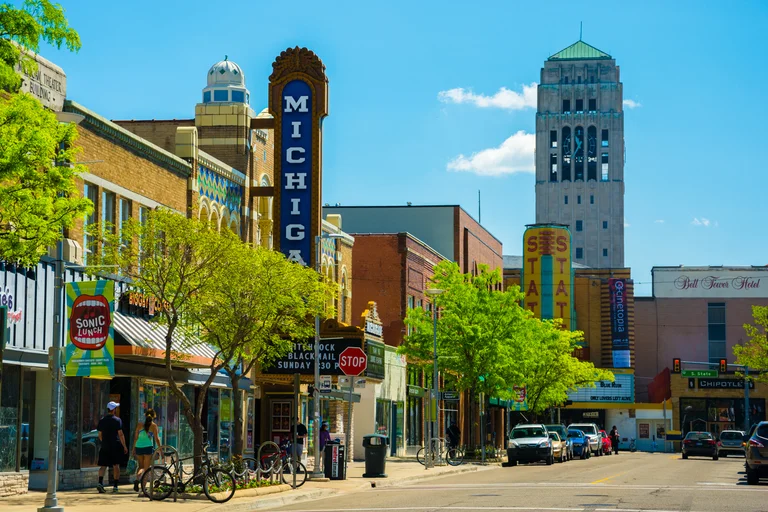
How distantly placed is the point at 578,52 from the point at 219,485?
144 m

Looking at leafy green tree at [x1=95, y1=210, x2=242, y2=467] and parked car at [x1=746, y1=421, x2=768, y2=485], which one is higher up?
leafy green tree at [x1=95, y1=210, x2=242, y2=467]

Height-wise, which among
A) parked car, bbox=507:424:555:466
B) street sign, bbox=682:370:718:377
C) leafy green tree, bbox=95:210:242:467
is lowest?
parked car, bbox=507:424:555:466

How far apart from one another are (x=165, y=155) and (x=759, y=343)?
4884 cm

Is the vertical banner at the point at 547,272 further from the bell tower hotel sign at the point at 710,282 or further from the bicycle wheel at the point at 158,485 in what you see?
the bicycle wheel at the point at 158,485

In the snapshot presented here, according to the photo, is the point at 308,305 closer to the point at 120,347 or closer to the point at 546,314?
the point at 120,347

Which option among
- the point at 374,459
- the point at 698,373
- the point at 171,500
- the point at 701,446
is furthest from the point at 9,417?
the point at 698,373

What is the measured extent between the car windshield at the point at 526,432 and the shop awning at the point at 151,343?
22449mm

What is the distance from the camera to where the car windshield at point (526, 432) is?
167 feet

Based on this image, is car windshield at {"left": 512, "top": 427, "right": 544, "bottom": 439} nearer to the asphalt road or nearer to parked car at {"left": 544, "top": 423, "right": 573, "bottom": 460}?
parked car at {"left": 544, "top": 423, "right": 573, "bottom": 460}

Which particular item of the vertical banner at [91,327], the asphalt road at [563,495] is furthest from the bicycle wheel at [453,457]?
the vertical banner at [91,327]

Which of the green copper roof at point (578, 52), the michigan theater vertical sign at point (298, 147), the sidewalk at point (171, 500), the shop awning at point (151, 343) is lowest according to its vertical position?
the sidewalk at point (171, 500)

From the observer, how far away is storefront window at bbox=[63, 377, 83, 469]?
27.2 m

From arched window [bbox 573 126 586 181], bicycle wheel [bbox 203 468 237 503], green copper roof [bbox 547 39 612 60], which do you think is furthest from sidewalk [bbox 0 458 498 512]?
green copper roof [bbox 547 39 612 60]

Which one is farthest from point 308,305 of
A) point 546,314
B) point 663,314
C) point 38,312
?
point 663,314
